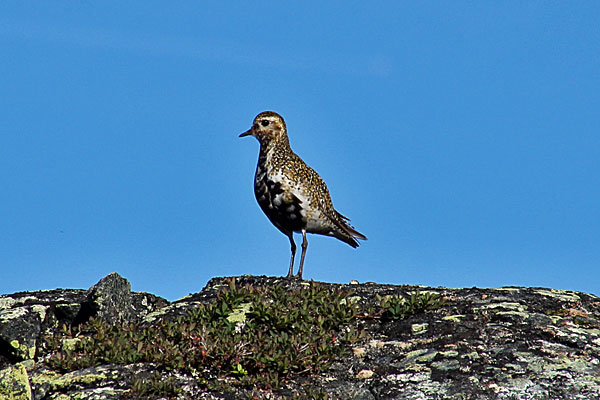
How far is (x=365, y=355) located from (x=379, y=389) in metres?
0.85

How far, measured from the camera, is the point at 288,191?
47.0ft

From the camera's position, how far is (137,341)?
9.69m

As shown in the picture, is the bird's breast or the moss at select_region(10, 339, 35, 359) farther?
the bird's breast

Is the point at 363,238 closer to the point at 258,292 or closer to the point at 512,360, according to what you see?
the point at 258,292

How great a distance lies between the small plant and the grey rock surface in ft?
0.38

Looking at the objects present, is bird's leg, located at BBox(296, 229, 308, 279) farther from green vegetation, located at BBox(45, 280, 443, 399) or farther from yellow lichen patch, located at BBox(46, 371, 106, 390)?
yellow lichen patch, located at BBox(46, 371, 106, 390)

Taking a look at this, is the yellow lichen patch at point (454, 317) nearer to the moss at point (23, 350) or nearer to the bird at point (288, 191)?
the bird at point (288, 191)

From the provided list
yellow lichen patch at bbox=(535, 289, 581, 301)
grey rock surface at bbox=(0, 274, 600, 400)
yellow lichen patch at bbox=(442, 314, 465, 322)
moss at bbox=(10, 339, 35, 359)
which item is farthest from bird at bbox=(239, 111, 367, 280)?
moss at bbox=(10, 339, 35, 359)

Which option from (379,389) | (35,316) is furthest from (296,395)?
(35,316)

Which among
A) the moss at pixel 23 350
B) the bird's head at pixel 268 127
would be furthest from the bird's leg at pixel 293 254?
the moss at pixel 23 350

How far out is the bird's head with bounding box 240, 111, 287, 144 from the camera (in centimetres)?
1525

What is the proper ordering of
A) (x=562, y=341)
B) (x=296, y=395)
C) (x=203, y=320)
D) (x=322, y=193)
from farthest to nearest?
(x=322, y=193) < (x=203, y=320) < (x=562, y=341) < (x=296, y=395)

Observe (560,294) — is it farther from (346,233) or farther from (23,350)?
(23,350)

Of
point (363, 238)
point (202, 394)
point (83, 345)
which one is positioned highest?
point (363, 238)
